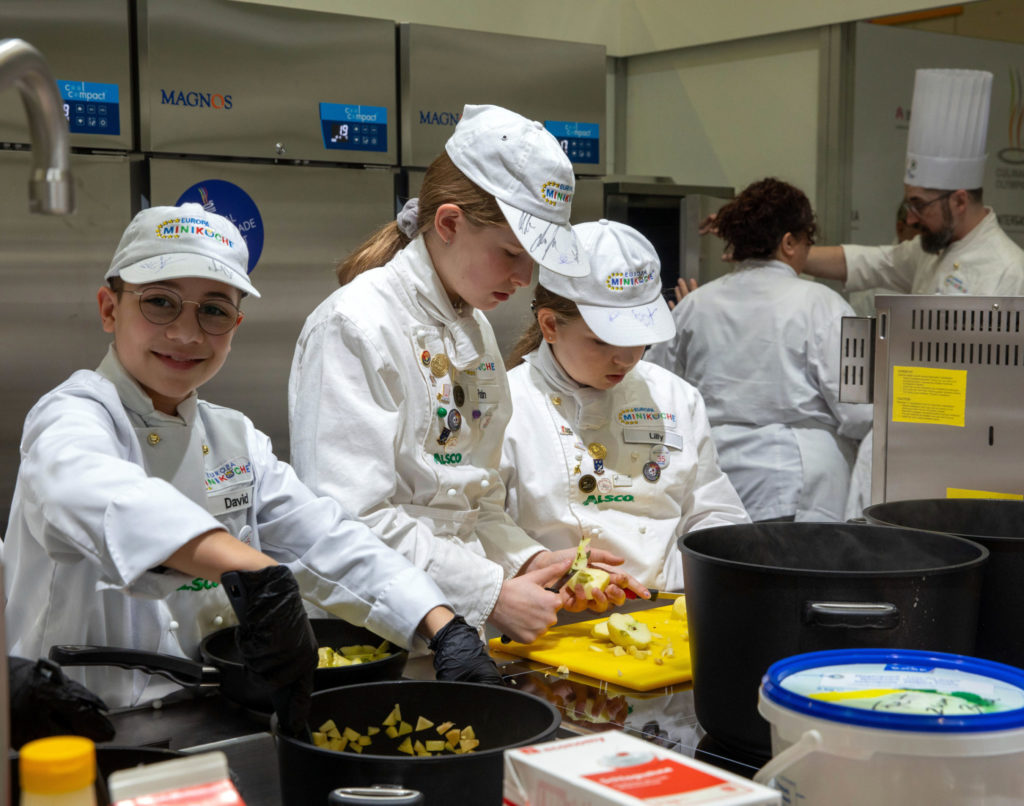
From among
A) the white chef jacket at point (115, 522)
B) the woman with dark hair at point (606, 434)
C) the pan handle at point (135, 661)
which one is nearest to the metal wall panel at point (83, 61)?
the woman with dark hair at point (606, 434)

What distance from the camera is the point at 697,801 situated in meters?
0.66

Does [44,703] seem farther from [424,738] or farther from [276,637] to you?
[424,738]

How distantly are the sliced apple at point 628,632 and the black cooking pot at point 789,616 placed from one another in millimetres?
382

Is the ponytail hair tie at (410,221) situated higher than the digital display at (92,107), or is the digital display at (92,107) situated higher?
the digital display at (92,107)

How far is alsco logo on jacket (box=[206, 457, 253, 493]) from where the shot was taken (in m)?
1.50

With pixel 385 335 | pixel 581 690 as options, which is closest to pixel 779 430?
pixel 385 335

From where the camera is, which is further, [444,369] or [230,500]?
[444,369]

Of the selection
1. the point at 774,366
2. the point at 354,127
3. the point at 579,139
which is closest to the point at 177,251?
the point at 354,127

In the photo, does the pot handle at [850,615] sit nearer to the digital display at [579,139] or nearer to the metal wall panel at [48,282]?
the metal wall panel at [48,282]

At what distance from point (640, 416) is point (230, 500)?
1.02 meters

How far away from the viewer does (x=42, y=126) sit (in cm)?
70

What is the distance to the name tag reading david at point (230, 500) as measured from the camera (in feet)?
4.87

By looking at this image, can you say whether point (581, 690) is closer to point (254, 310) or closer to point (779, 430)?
point (254, 310)

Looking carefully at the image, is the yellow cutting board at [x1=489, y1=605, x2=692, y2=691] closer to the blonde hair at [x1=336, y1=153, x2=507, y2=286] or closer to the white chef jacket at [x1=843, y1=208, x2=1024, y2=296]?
the blonde hair at [x1=336, y1=153, x2=507, y2=286]
